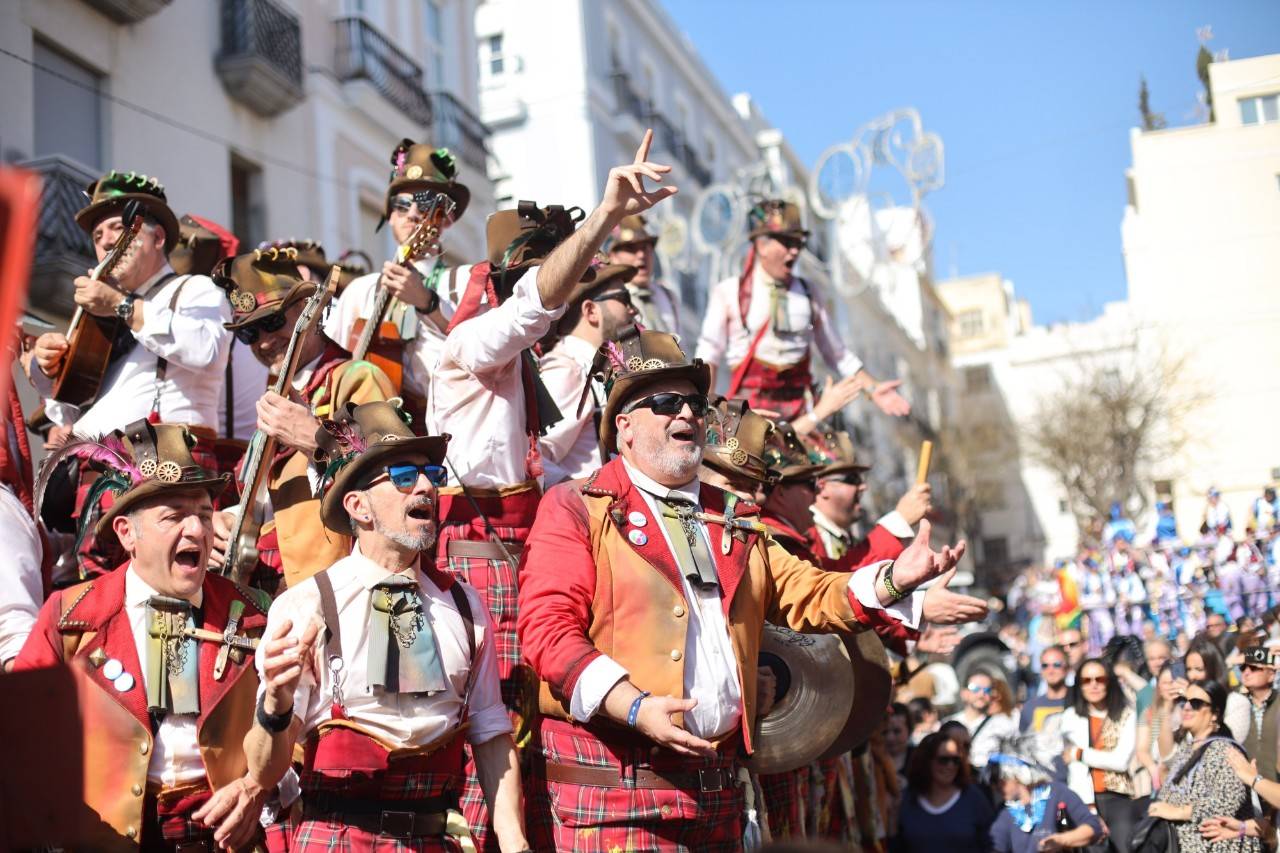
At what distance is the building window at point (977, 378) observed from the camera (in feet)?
229

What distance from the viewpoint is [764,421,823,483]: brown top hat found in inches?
284

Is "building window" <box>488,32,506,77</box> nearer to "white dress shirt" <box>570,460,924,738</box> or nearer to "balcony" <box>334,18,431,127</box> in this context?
"balcony" <box>334,18,431,127</box>

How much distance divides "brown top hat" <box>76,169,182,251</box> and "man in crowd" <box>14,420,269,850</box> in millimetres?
2175

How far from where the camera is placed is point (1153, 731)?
10164 mm

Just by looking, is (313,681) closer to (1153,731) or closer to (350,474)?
(350,474)

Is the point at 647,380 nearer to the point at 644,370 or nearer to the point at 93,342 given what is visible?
the point at 644,370

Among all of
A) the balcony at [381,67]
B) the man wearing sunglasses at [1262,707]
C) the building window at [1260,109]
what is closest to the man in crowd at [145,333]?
the man wearing sunglasses at [1262,707]

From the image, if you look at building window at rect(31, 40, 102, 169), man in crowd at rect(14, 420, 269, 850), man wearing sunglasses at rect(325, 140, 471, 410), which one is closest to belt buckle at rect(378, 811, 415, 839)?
man in crowd at rect(14, 420, 269, 850)

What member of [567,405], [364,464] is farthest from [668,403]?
[567,405]

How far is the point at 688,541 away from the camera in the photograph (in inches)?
202

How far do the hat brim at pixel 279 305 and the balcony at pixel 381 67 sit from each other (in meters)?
14.5

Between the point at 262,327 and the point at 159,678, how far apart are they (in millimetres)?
2325

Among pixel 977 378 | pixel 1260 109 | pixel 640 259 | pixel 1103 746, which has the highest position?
pixel 977 378

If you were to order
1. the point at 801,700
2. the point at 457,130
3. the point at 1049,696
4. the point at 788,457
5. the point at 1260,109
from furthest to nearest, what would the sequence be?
the point at 457,130
the point at 1260,109
the point at 1049,696
the point at 788,457
the point at 801,700
